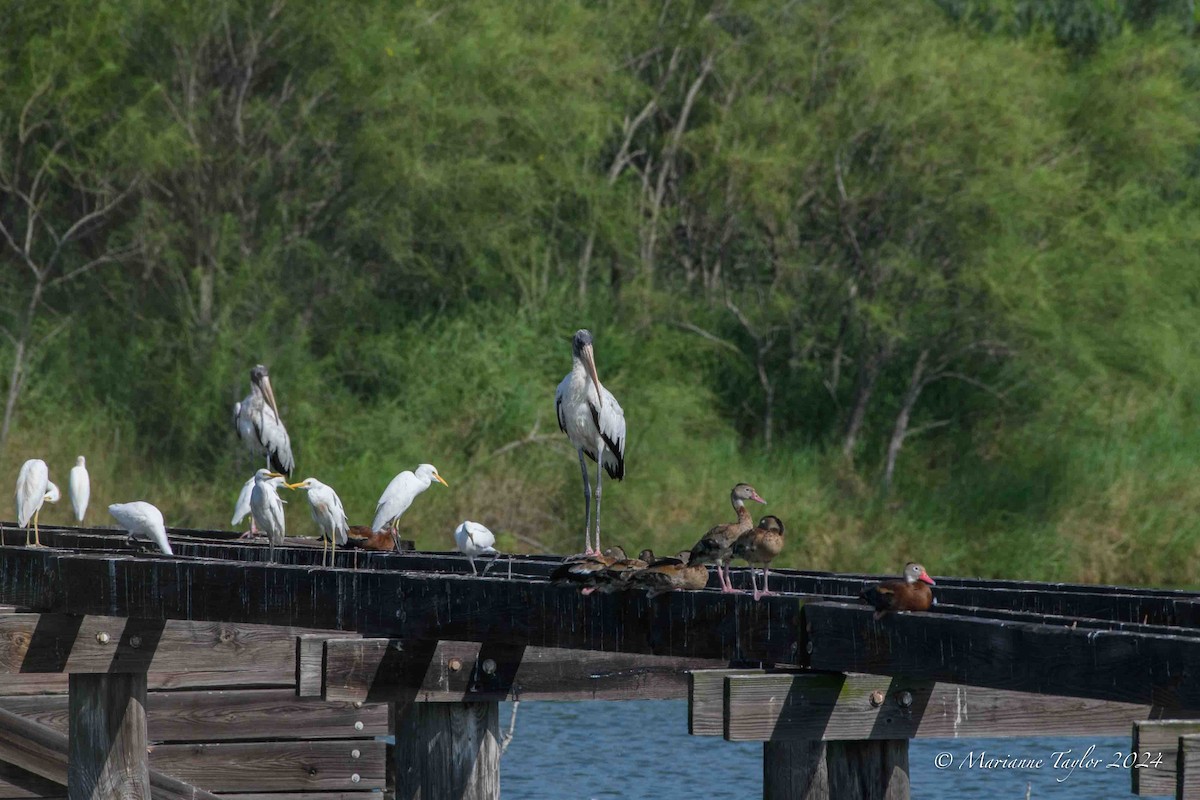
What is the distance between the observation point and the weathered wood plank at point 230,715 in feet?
35.8

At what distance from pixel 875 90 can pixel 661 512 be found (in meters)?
7.86

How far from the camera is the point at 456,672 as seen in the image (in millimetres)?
7793

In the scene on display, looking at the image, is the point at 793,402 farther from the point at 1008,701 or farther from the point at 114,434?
the point at 1008,701

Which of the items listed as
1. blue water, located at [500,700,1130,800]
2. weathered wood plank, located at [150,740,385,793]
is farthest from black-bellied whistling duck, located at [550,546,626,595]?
blue water, located at [500,700,1130,800]

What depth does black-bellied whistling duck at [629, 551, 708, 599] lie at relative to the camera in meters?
7.12

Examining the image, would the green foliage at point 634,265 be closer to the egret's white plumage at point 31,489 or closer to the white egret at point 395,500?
the white egret at point 395,500

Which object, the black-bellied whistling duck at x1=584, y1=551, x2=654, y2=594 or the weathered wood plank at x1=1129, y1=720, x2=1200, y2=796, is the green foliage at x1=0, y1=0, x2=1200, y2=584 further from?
the weathered wood plank at x1=1129, y1=720, x2=1200, y2=796

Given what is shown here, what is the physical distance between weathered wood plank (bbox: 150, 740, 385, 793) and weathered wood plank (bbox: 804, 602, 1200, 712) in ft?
16.8

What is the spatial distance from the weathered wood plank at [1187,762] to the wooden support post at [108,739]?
5.13m

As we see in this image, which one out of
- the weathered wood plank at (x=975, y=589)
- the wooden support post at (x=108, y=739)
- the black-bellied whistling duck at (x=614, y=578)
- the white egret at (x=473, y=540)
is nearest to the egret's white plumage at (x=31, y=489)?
the weathered wood plank at (x=975, y=589)

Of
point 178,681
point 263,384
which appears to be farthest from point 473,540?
point 263,384

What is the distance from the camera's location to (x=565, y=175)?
32781 millimetres

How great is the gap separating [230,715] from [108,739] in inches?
76.1

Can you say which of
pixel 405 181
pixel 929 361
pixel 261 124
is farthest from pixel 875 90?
pixel 261 124
